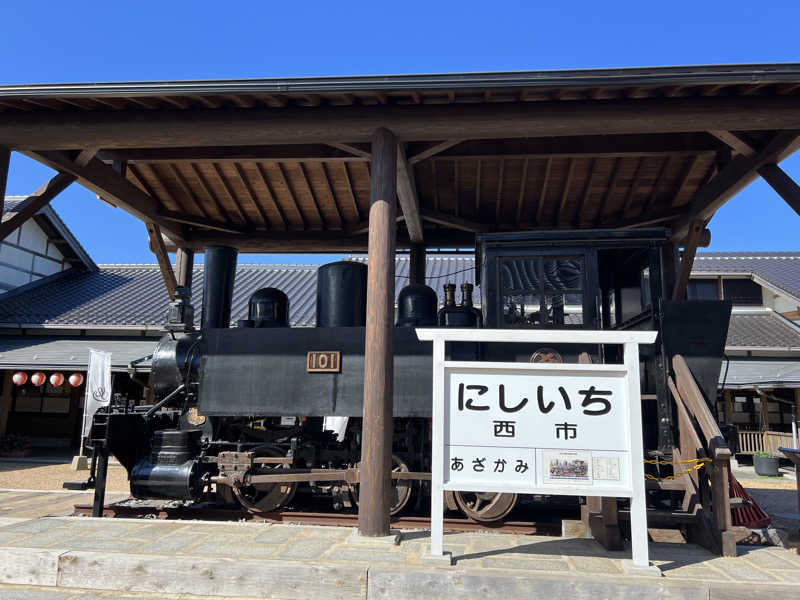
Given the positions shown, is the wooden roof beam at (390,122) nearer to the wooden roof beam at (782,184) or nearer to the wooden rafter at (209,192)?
the wooden roof beam at (782,184)

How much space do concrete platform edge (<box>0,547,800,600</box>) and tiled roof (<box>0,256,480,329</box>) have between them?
11.0m

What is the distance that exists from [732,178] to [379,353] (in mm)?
4184

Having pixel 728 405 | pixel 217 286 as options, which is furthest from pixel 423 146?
pixel 728 405

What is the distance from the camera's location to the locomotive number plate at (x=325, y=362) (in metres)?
5.87

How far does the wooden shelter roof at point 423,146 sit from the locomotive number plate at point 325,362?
2008 millimetres

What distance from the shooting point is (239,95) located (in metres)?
4.81

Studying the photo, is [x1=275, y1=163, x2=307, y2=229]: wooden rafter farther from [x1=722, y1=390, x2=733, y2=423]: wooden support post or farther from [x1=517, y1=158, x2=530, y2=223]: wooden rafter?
[x1=722, y1=390, x2=733, y2=423]: wooden support post

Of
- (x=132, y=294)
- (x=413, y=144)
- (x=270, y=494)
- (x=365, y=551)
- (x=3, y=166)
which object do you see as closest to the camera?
(x=365, y=551)

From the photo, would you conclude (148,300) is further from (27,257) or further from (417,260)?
(417,260)

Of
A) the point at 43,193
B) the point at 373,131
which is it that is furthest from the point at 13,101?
the point at 373,131

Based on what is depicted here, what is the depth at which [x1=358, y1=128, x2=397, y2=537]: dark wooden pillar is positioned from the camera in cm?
441

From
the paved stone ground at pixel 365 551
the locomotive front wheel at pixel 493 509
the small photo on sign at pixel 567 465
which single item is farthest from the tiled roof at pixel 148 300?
the small photo on sign at pixel 567 465

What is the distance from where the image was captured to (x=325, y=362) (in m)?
5.90

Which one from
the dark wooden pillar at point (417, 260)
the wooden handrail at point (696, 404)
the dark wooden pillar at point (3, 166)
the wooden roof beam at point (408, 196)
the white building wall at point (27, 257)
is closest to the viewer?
the wooden handrail at point (696, 404)
